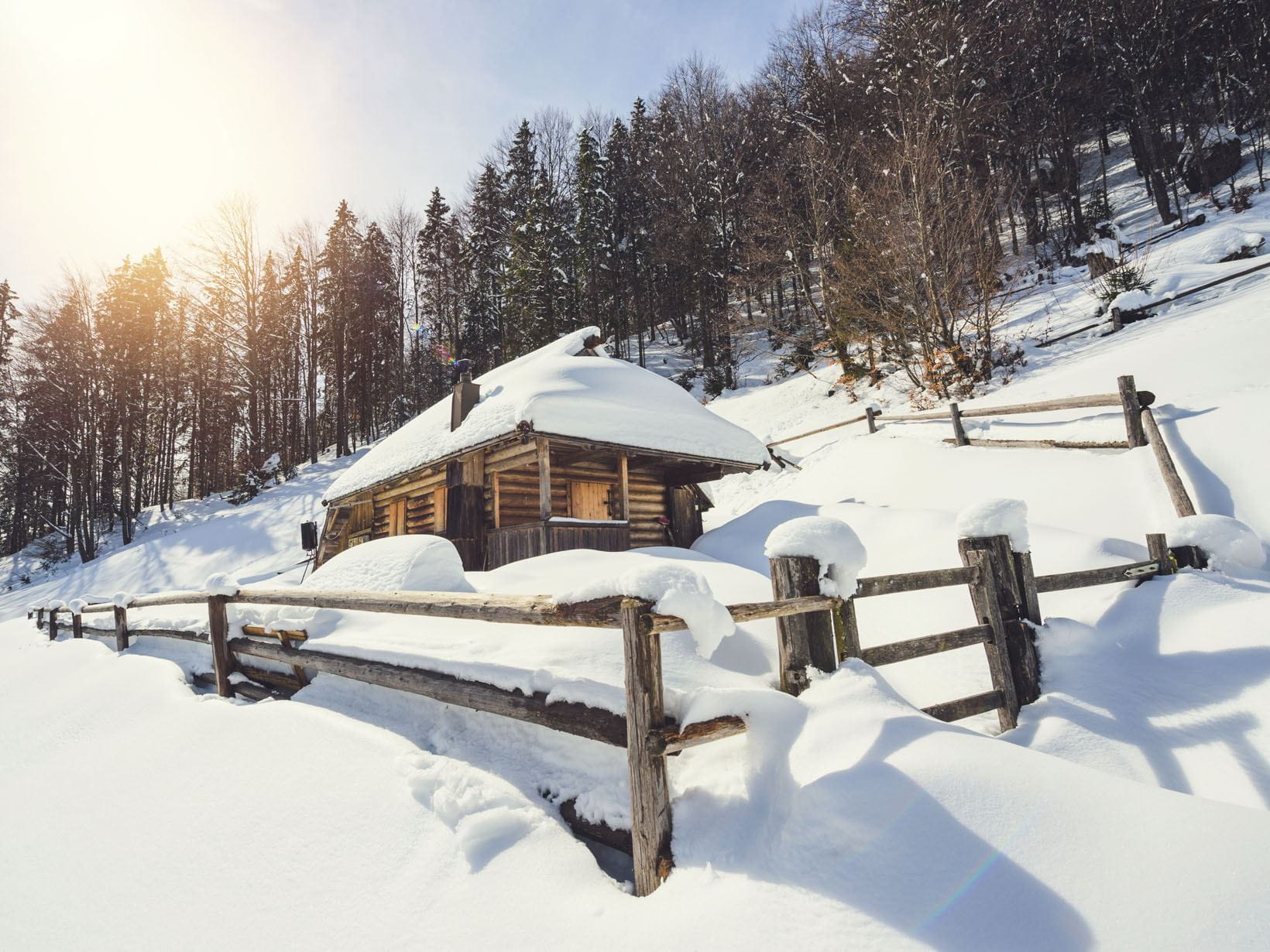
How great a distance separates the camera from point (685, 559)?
8039mm

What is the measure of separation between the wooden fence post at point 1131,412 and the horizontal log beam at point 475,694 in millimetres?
9429

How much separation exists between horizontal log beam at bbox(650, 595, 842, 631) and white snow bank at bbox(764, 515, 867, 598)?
73mm

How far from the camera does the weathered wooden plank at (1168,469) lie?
6949mm

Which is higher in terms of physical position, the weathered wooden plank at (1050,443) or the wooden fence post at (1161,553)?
the weathered wooden plank at (1050,443)

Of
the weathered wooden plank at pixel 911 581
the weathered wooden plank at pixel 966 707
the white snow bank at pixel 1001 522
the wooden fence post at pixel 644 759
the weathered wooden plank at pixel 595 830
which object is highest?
the white snow bank at pixel 1001 522

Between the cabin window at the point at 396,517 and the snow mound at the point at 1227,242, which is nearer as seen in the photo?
the cabin window at the point at 396,517

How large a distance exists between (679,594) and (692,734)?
23.7 inches

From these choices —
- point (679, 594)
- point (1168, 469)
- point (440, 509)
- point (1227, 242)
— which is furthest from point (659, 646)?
point (1227, 242)

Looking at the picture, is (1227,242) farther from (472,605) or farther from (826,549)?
(472,605)

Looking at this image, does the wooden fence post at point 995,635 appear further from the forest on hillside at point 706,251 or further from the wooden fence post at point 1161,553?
the forest on hillside at point 706,251

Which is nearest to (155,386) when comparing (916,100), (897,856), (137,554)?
(137,554)

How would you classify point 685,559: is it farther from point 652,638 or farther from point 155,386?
point 155,386

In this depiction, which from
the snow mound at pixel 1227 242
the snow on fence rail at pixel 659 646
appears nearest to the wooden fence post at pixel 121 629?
the snow on fence rail at pixel 659 646

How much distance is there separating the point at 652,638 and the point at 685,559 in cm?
567
